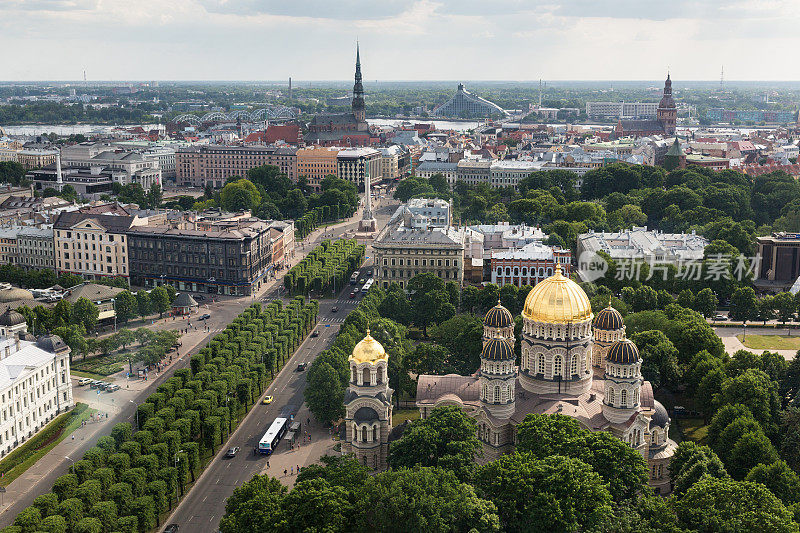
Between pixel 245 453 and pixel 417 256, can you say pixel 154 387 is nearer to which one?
pixel 245 453

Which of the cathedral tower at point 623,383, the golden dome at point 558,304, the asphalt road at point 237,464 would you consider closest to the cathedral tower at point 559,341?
the golden dome at point 558,304

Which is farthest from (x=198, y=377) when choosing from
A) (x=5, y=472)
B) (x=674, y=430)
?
(x=674, y=430)

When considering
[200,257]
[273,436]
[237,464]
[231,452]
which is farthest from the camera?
[200,257]

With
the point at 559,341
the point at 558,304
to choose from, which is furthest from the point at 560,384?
the point at 558,304

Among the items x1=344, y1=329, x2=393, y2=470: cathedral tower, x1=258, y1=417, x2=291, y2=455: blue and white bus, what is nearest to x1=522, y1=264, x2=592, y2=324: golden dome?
x1=344, y1=329, x2=393, y2=470: cathedral tower

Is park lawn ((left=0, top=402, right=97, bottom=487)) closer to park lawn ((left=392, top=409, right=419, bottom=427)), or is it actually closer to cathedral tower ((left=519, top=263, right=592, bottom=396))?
park lawn ((left=392, top=409, right=419, bottom=427))

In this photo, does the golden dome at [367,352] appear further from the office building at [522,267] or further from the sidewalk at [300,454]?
the office building at [522,267]
